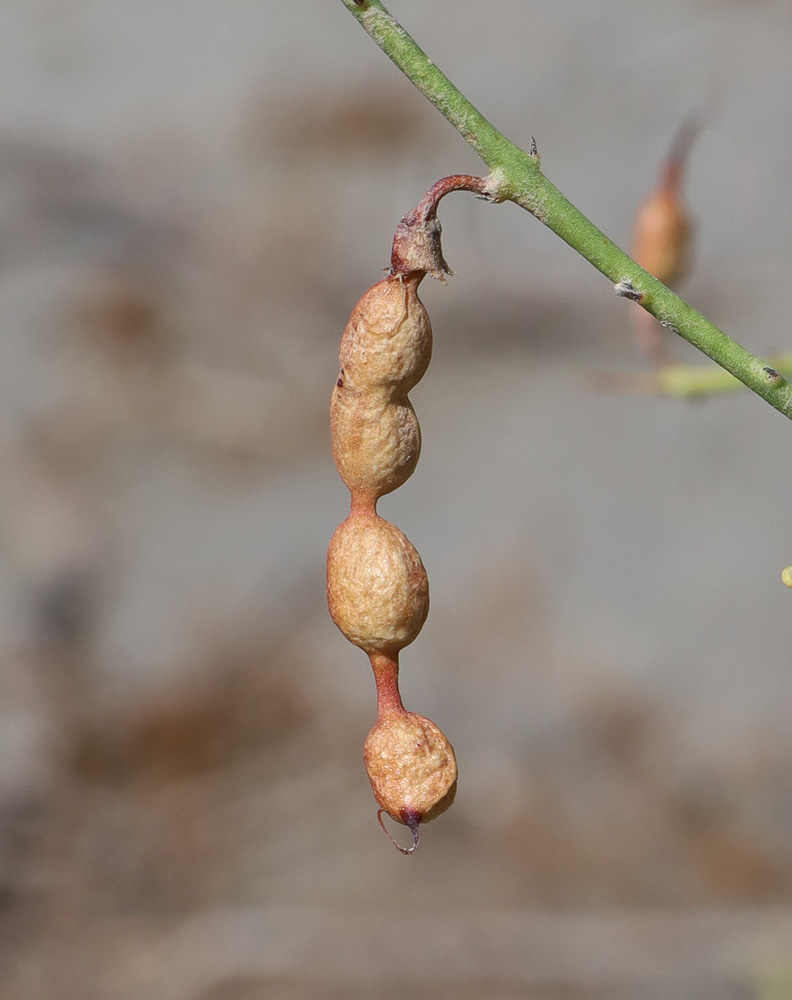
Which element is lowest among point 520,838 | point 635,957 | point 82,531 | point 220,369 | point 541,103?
point 635,957

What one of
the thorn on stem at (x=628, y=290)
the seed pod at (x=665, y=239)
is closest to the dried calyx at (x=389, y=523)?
the thorn on stem at (x=628, y=290)

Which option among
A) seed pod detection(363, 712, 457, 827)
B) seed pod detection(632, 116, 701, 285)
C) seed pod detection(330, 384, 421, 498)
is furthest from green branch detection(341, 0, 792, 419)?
seed pod detection(632, 116, 701, 285)

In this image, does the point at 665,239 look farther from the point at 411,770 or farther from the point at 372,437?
the point at 411,770

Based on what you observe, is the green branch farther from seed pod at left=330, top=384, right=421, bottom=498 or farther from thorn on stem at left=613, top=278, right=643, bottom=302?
seed pod at left=330, top=384, right=421, bottom=498

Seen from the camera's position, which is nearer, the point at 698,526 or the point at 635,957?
the point at 635,957

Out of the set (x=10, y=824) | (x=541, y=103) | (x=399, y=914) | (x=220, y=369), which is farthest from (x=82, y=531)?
(x=541, y=103)

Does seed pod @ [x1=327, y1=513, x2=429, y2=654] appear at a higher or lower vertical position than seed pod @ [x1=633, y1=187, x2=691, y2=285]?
lower

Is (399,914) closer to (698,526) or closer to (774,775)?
(774,775)
